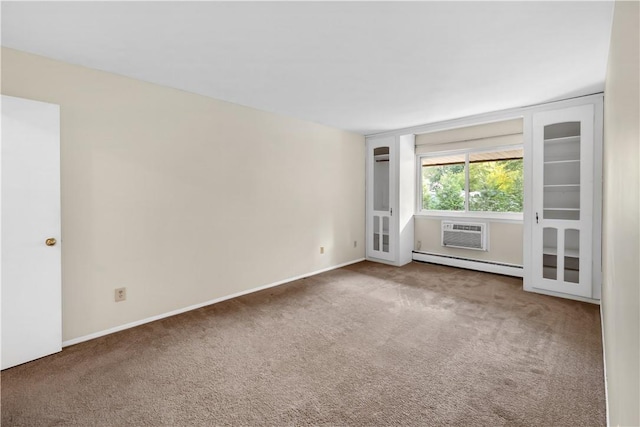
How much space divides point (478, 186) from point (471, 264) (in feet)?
4.23

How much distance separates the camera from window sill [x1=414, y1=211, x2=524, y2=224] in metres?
4.68

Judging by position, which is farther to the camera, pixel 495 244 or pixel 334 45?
pixel 495 244

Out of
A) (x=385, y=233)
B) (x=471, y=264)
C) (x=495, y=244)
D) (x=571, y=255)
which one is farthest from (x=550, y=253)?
(x=385, y=233)

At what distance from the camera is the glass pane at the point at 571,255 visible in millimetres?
3557

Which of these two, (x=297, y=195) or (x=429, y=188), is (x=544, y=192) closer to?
(x=429, y=188)

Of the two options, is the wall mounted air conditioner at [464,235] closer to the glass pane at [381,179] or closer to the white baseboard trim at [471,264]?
the white baseboard trim at [471,264]

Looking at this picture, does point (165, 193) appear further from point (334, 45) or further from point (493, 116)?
point (493, 116)

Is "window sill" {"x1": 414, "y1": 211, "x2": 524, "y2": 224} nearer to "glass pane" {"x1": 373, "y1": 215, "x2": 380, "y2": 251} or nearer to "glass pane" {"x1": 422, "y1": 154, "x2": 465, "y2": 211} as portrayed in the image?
"glass pane" {"x1": 422, "y1": 154, "x2": 465, "y2": 211}

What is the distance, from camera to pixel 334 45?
2.26m

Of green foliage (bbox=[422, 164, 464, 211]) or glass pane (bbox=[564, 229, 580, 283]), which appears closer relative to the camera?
glass pane (bbox=[564, 229, 580, 283])

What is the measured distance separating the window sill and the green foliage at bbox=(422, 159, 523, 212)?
0.07 metres

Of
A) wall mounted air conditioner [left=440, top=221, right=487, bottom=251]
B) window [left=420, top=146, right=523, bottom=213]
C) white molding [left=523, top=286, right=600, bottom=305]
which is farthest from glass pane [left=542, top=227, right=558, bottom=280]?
wall mounted air conditioner [left=440, top=221, right=487, bottom=251]

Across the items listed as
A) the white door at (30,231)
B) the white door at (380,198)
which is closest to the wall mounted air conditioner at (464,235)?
the white door at (380,198)

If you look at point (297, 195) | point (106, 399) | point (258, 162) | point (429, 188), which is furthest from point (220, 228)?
point (429, 188)
